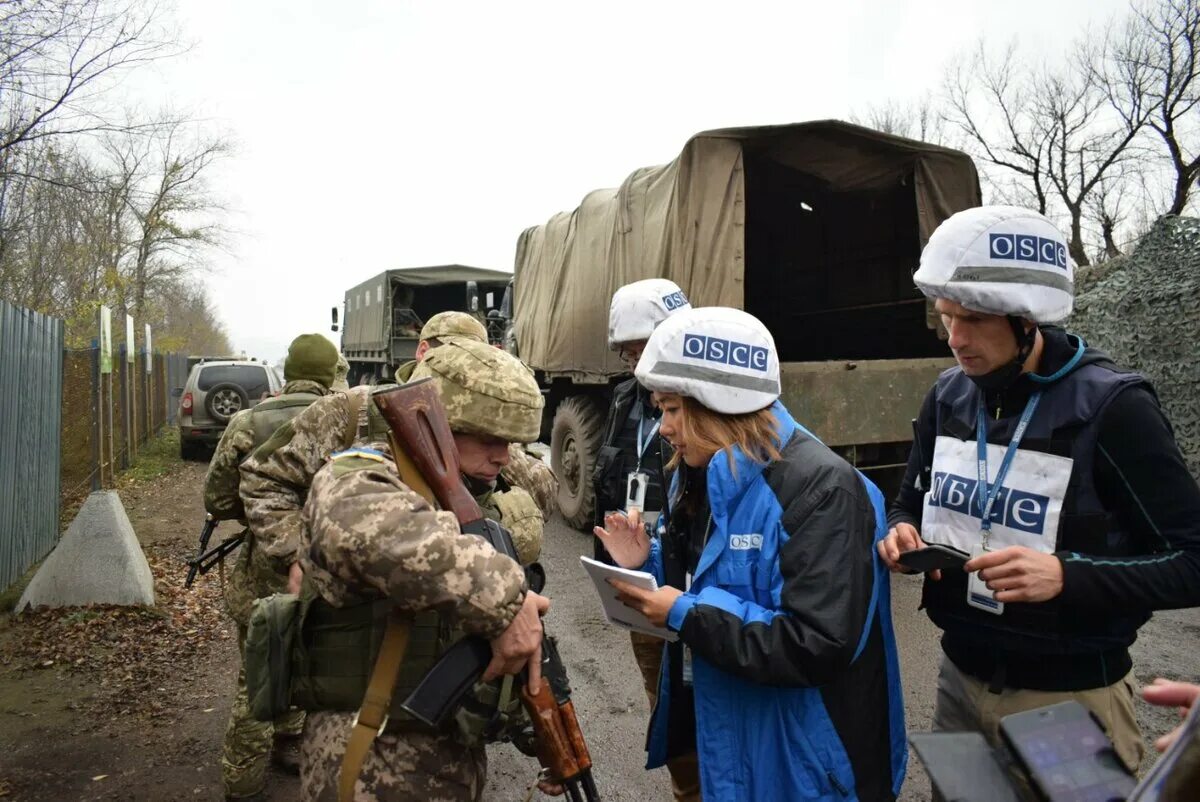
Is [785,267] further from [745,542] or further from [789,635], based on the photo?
[789,635]

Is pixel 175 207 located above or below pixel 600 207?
above

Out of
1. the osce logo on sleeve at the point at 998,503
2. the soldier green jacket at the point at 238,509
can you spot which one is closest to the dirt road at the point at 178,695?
the soldier green jacket at the point at 238,509

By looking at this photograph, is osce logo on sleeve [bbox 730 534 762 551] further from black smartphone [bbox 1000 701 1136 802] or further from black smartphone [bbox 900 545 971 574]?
black smartphone [bbox 1000 701 1136 802]

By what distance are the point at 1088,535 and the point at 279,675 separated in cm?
183

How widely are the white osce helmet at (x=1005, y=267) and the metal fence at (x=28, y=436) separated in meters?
6.14

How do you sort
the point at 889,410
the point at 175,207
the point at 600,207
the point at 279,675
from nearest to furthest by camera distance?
the point at 279,675 → the point at 889,410 → the point at 600,207 → the point at 175,207

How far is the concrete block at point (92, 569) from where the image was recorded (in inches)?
201

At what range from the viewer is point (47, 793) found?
126 inches

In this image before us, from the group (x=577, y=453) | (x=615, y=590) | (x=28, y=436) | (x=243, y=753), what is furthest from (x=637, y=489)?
(x=28, y=436)

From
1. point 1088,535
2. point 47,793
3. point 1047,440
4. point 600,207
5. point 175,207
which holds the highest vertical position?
point 175,207

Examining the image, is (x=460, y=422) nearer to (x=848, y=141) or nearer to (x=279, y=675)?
(x=279, y=675)

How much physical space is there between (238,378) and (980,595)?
13.4m

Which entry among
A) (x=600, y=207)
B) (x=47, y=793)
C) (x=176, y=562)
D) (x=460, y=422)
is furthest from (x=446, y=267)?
(x=460, y=422)

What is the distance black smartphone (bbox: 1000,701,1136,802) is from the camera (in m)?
0.92
